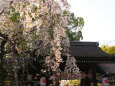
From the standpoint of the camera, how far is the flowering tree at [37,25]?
944cm

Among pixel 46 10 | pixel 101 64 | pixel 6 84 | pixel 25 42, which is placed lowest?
pixel 6 84

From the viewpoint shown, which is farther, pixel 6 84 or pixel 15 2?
pixel 6 84

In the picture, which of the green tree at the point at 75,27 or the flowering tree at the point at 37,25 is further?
the green tree at the point at 75,27

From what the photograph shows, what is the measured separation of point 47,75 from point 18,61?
2311 millimetres

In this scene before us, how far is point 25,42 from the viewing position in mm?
11258

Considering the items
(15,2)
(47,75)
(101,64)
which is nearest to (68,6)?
(15,2)

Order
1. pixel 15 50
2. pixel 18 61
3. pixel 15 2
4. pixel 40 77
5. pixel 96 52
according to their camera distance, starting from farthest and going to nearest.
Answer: pixel 96 52 < pixel 18 61 < pixel 40 77 < pixel 15 50 < pixel 15 2

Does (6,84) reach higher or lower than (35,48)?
lower

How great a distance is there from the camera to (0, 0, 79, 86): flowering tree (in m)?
9.44

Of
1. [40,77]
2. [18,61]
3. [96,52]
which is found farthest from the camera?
[96,52]

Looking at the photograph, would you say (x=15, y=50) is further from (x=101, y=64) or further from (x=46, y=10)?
(x=101, y=64)

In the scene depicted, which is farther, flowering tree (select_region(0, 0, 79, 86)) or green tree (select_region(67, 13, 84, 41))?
green tree (select_region(67, 13, 84, 41))

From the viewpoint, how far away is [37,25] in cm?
984

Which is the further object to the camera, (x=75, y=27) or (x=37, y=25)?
A: (x=75, y=27)
